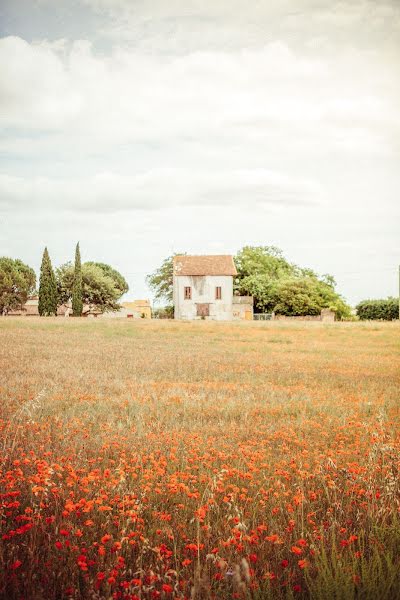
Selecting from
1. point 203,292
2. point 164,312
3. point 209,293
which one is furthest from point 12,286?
point 209,293

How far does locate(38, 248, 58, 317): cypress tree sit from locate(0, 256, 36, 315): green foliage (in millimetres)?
10946

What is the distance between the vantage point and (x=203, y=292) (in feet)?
211

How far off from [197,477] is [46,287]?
210ft

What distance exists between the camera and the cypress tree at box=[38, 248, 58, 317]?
64.6 metres

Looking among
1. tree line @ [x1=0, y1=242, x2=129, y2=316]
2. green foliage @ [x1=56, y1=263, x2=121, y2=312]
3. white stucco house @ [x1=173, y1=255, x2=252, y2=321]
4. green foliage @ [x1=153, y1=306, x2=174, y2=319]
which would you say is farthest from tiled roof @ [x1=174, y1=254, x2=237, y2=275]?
green foliage @ [x1=56, y1=263, x2=121, y2=312]

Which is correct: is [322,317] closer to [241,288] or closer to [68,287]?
[241,288]

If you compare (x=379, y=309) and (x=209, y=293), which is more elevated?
(x=209, y=293)

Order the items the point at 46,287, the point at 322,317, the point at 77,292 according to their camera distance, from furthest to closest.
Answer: the point at 77,292, the point at 46,287, the point at 322,317

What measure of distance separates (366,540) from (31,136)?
1468 centimetres

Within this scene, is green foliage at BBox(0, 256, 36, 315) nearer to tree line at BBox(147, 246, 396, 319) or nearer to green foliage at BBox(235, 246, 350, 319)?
tree line at BBox(147, 246, 396, 319)

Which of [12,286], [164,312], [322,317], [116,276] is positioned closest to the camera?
[322,317]

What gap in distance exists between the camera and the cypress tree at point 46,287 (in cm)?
6462

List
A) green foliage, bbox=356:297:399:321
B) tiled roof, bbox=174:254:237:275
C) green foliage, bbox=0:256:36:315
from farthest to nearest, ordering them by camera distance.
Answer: green foliage, bbox=0:256:36:315
tiled roof, bbox=174:254:237:275
green foliage, bbox=356:297:399:321

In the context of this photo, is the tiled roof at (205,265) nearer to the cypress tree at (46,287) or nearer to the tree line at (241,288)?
the tree line at (241,288)
